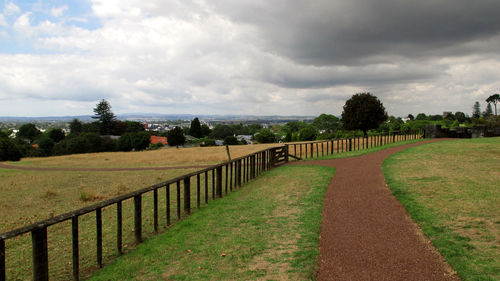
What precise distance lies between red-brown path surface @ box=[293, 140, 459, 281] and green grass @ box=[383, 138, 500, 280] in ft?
0.84

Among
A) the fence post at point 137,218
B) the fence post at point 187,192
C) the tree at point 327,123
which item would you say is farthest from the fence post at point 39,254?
the tree at point 327,123

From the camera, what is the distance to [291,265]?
491 centimetres

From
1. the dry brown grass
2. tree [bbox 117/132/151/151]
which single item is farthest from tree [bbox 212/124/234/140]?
the dry brown grass

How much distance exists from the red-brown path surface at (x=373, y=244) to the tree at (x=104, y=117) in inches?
4235

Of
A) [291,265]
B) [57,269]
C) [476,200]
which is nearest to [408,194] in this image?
[476,200]

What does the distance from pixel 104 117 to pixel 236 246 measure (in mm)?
110361

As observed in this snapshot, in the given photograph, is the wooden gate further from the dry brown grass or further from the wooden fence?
the dry brown grass

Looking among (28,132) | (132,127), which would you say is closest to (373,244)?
(132,127)

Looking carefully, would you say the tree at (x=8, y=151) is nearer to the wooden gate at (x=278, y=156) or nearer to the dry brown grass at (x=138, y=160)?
the dry brown grass at (x=138, y=160)

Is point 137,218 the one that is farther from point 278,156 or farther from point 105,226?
point 278,156

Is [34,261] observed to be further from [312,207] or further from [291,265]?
[312,207]

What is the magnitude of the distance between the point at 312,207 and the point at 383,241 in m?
2.64

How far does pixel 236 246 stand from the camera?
5.85 metres

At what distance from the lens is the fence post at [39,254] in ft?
13.8
